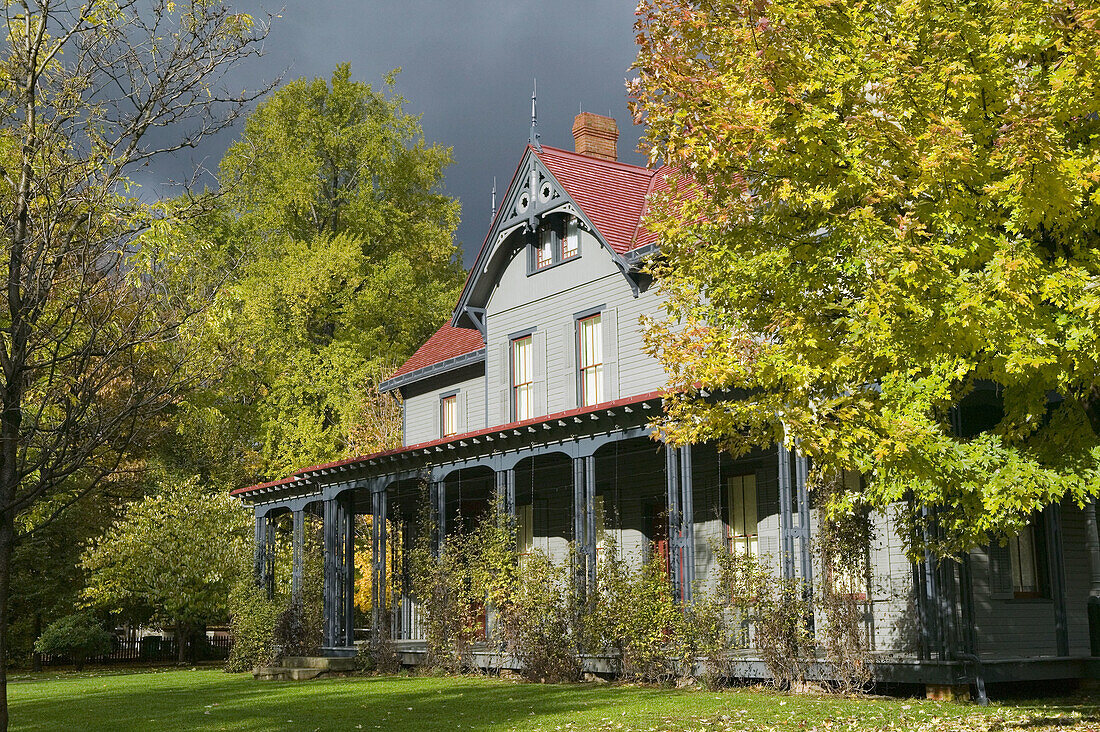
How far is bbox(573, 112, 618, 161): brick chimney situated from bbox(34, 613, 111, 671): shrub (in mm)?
20125

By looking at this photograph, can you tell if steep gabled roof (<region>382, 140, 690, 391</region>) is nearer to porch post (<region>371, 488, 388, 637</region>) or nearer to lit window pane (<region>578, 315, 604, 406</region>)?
lit window pane (<region>578, 315, 604, 406</region>)

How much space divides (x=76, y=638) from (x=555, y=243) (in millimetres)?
19097

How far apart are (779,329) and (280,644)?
18.7 meters

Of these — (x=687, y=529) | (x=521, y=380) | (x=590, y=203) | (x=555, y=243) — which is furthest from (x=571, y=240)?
(x=687, y=529)

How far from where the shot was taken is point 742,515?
20844 mm

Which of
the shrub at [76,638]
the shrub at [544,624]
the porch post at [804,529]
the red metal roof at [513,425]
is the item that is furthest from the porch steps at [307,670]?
the porch post at [804,529]

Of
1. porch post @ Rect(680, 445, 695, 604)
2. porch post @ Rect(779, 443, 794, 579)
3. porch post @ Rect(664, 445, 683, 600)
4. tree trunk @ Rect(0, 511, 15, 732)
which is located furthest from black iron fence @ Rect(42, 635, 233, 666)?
tree trunk @ Rect(0, 511, 15, 732)

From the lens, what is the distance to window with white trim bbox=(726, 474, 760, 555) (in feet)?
67.4

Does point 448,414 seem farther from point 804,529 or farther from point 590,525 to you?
point 804,529

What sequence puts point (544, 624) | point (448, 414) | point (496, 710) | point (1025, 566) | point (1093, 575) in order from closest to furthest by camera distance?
1. point (496, 710)
2. point (1093, 575)
3. point (1025, 566)
4. point (544, 624)
5. point (448, 414)

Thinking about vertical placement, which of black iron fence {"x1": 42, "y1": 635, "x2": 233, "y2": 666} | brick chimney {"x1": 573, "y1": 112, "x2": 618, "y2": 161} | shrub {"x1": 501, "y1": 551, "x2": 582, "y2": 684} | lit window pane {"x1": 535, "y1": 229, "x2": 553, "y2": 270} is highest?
brick chimney {"x1": 573, "y1": 112, "x2": 618, "y2": 161}

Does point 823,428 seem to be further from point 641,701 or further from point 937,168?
point 641,701

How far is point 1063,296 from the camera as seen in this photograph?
371 inches

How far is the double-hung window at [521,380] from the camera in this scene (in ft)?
83.9
